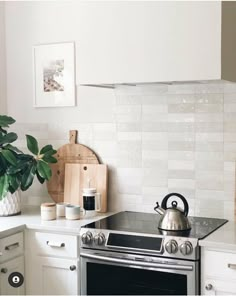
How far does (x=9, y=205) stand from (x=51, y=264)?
541 millimetres

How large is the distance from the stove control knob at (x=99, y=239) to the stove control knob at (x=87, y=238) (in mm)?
31

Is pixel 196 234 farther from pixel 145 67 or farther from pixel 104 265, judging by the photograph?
pixel 145 67

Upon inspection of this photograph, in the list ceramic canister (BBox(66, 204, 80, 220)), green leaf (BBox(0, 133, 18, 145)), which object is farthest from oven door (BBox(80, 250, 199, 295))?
green leaf (BBox(0, 133, 18, 145))

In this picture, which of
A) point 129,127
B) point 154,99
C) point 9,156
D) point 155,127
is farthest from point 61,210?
point 154,99

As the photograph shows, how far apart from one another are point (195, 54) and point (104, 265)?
3.96ft

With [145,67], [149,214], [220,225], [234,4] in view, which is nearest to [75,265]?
[149,214]

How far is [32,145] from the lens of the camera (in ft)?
11.0

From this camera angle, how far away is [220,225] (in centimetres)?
289

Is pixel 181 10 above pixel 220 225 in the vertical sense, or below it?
above

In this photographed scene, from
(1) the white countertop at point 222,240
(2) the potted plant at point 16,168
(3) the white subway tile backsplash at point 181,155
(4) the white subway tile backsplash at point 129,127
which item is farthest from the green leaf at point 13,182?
(1) the white countertop at point 222,240

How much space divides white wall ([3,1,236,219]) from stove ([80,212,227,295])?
0.31m

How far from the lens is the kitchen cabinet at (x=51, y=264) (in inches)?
114

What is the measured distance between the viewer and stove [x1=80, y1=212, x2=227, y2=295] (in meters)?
2.56

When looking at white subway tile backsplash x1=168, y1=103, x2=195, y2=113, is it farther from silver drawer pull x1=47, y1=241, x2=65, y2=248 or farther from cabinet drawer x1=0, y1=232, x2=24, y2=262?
cabinet drawer x1=0, y1=232, x2=24, y2=262
